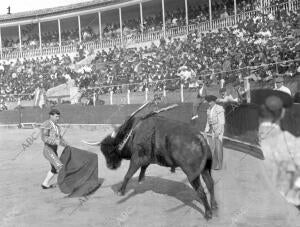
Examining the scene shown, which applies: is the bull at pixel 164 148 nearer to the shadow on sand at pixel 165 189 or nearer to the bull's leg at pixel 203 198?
the bull's leg at pixel 203 198

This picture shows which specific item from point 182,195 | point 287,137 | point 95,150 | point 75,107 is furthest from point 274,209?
point 75,107

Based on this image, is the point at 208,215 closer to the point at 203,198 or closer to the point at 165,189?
the point at 203,198

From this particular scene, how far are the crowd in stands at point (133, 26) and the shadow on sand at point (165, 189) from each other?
48.9ft

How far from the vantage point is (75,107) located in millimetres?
21781

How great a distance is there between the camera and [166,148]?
6969mm

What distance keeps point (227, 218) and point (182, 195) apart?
4.96 ft

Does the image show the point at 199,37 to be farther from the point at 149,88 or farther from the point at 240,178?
the point at 240,178

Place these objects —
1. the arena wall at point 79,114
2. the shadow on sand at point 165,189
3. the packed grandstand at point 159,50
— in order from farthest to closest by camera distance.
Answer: the arena wall at point 79,114 → the packed grandstand at point 159,50 → the shadow on sand at point 165,189

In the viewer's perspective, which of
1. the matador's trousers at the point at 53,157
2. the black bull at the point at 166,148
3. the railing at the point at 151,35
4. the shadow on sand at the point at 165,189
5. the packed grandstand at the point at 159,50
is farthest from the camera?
the railing at the point at 151,35

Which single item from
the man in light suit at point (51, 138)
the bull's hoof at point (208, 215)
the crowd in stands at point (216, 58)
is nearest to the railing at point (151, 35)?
the crowd in stands at point (216, 58)

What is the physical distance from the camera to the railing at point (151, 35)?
66.6 feet

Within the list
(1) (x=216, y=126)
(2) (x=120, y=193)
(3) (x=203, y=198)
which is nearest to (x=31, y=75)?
(1) (x=216, y=126)

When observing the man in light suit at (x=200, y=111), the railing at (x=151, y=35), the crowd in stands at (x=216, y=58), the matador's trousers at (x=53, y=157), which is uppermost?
the railing at (x=151, y=35)

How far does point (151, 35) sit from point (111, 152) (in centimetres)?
1973
